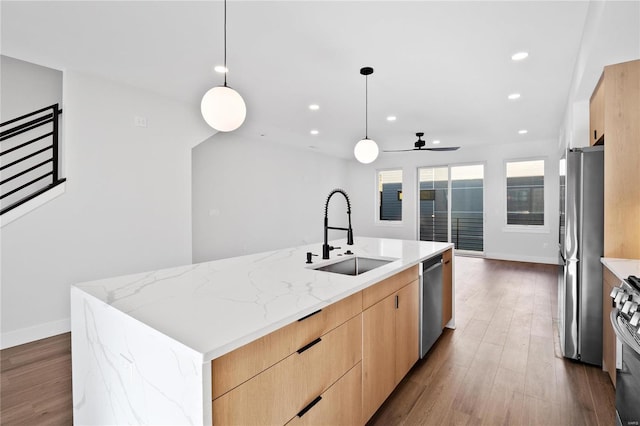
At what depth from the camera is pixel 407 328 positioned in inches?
84.4

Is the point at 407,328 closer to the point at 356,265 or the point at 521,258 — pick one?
the point at 356,265

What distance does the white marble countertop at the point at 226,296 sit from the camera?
99 cm

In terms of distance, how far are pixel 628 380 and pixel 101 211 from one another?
431 centimetres

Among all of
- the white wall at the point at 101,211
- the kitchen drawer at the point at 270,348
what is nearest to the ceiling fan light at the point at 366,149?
the kitchen drawer at the point at 270,348

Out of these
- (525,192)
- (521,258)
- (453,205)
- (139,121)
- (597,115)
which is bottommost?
(521,258)

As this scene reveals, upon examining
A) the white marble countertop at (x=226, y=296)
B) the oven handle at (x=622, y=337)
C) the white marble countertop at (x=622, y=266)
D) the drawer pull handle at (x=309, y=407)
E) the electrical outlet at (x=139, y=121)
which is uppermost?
the electrical outlet at (x=139, y=121)

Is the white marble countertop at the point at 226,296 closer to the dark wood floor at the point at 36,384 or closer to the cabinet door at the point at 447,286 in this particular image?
the cabinet door at the point at 447,286

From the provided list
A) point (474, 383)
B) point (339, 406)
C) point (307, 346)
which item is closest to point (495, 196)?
point (474, 383)

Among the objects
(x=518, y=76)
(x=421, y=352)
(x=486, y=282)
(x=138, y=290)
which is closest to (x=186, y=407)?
(x=138, y=290)

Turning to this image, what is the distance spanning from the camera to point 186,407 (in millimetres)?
893

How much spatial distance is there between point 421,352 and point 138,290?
200 centimetres

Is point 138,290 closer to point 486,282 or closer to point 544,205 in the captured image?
point 486,282

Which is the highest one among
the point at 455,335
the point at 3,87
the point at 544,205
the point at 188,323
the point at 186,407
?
the point at 3,87

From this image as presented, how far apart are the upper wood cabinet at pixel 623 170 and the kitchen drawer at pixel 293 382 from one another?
2101 mm
